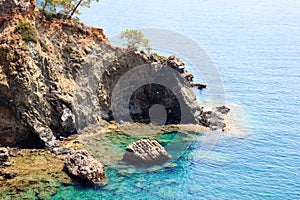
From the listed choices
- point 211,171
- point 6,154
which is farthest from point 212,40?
point 6,154

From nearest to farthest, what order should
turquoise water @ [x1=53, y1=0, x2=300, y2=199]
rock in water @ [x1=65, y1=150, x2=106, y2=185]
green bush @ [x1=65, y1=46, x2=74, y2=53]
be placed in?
rock in water @ [x1=65, y1=150, x2=106, y2=185], turquoise water @ [x1=53, y1=0, x2=300, y2=199], green bush @ [x1=65, y1=46, x2=74, y2=53]

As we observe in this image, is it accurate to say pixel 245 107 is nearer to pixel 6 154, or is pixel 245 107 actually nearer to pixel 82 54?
pixel 82 54

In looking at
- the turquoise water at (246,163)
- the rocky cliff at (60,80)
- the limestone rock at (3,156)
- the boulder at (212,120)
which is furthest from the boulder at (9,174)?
the boulder at (212,120)

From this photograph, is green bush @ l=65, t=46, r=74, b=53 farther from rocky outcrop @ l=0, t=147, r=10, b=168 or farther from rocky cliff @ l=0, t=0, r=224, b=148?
rocky outcrop @ l=0, t=147, r=10, b=168

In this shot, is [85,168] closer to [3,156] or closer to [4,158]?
[4,158]

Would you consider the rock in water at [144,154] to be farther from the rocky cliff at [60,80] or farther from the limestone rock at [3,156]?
the limestone rock at [3,156]

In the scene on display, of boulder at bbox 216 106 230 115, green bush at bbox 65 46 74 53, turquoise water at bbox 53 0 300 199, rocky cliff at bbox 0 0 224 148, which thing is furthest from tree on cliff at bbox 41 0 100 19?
boulder at bbox 216 106 230 115
